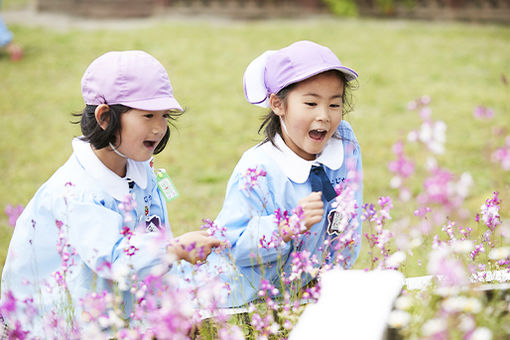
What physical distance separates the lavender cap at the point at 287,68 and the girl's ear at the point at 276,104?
0.10ft

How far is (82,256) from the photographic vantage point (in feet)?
8.23

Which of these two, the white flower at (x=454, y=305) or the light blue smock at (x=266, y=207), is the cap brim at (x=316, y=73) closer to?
the light blue smock at (x=266, y=207)

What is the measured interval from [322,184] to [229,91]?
18.6ft

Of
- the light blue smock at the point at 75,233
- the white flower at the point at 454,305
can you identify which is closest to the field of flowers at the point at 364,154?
the white flower at the point at 454,305

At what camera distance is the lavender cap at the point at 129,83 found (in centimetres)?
261

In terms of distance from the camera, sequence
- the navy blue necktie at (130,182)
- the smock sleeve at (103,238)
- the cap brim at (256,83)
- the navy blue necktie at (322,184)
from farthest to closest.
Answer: the cap brim at (256,83), the navy blue necktie at (322,184), the navy blue necktie at (130,182), the smock sleeve at (103,238)

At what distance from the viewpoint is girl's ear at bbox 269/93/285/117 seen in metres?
2.99

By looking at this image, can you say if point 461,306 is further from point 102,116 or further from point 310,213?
point 102,116

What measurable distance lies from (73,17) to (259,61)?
445 inches

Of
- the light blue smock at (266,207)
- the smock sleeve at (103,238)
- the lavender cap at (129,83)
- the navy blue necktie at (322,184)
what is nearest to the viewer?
the smock sleeve at (103,238)

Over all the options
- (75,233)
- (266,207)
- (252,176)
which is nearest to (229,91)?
(266,207)

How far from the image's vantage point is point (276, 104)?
118 inches

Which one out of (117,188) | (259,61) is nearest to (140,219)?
(117,188)

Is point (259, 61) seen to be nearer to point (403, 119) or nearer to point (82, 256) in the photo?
point (82, 256)
